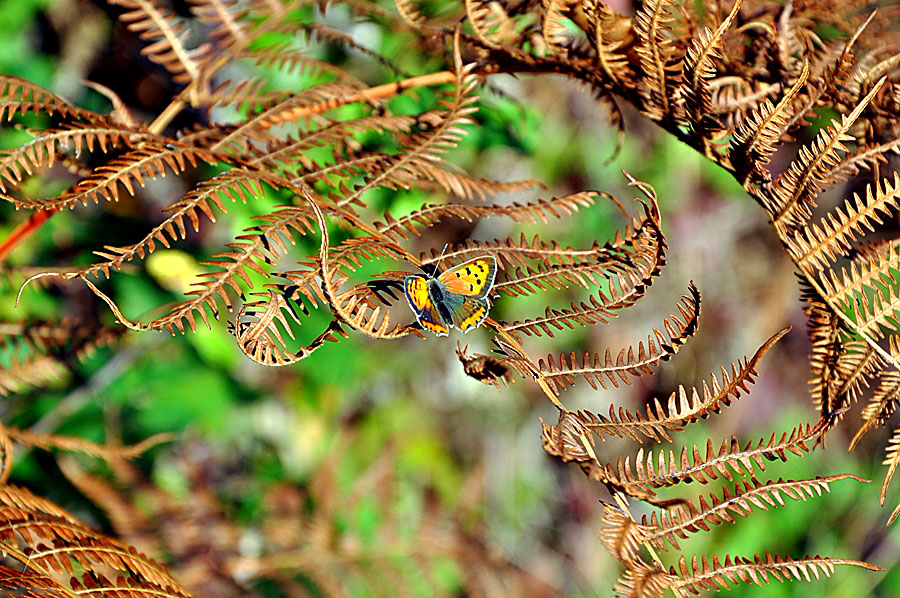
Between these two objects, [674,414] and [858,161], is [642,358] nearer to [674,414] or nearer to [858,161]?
[674,414]

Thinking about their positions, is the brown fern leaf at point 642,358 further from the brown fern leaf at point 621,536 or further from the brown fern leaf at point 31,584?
the brown fern leaf at point 31,584

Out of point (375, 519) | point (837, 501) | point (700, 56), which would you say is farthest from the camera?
point (837, 501)

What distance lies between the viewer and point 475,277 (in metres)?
0.74

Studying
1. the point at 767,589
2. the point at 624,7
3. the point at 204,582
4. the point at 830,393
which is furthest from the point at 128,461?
the point at 624,7

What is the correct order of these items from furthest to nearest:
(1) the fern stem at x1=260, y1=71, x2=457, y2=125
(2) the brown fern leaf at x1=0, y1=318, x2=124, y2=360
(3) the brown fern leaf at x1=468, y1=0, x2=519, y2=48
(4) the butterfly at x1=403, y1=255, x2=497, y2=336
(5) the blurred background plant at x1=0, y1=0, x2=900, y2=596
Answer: (5) the blurred background plant at x1=0, y1=0, x2=900, y2=596 < (2) the brown fern leaf at x1=0, y1=318, x2=124, y2=360 < (1) the fern stem at x1=260, y1=71, x2=457, y2=125 < (3) the brown fern leaf at x1=468, y1=0, x2=519, y2=48 < (4) the butterfly at x1=403, y1=255, x2=497, y2=336

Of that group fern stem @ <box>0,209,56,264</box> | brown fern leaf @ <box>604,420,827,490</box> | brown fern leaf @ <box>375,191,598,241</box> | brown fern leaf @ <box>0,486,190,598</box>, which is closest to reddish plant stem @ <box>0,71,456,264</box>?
fern stem @ <box>0,209,56,264</box>

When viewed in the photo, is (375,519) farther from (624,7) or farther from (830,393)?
(624,7)

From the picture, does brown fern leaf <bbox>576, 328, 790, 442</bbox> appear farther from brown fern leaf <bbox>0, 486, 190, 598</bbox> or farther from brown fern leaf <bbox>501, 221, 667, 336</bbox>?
brown fern leaf <bbox>0, 486, 190, 598</bbox>

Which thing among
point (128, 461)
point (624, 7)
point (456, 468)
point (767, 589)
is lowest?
point (456, 468)

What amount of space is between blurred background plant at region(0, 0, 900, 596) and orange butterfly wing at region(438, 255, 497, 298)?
41cm

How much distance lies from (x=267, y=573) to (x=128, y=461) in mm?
378

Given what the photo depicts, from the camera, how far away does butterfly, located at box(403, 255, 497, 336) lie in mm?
715

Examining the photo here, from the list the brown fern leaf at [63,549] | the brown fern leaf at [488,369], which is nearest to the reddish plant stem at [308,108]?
the brown fern leaf at [63,549]

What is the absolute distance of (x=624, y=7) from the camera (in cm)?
231
